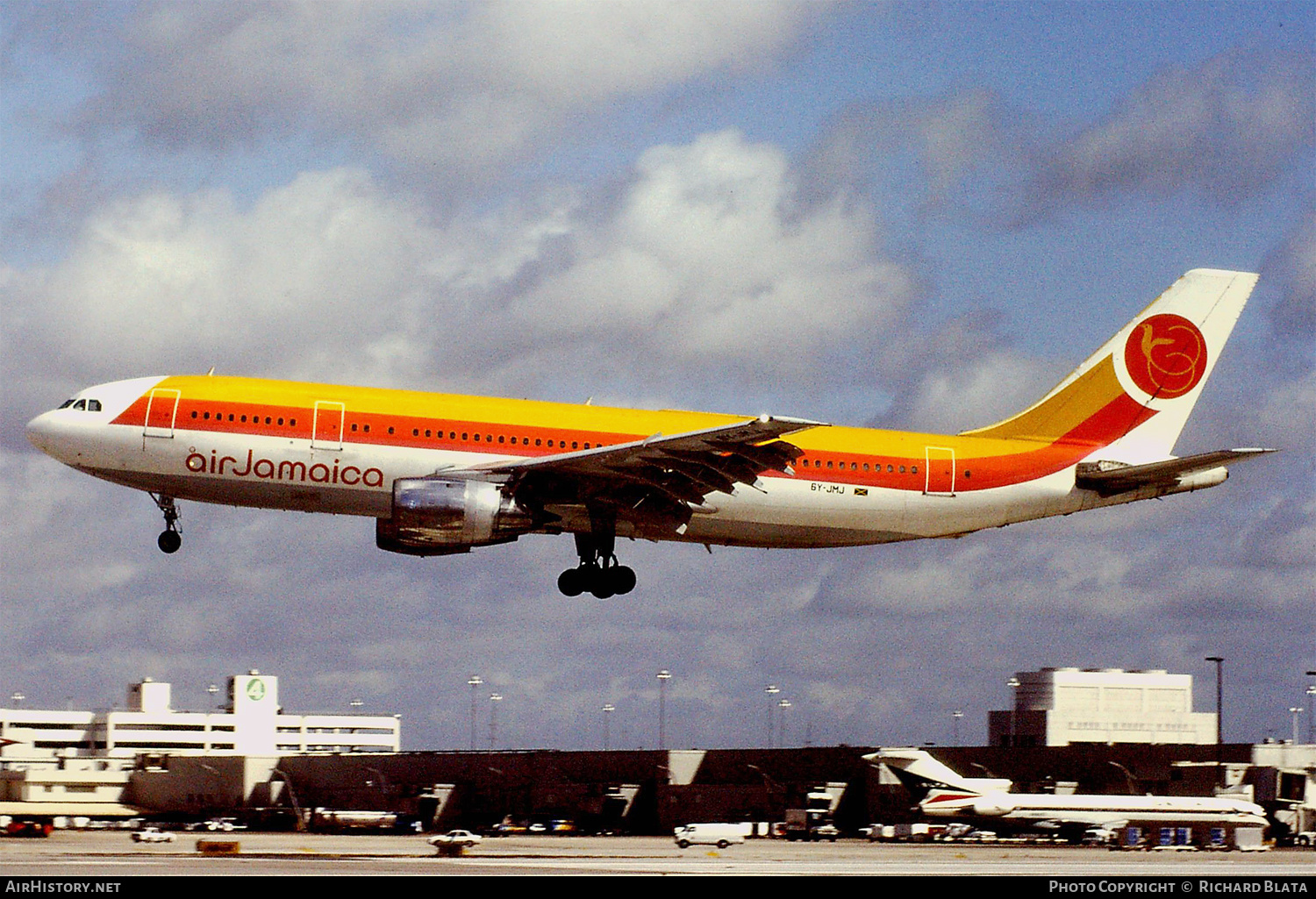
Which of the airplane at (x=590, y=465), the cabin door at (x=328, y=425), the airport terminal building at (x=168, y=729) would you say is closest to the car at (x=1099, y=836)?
the airplane at (x=590, y=465)

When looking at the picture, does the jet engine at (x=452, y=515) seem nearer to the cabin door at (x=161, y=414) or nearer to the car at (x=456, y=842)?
the cabin door at (x=161, y=414)

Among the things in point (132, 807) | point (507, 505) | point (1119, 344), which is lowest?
point (132, 807)

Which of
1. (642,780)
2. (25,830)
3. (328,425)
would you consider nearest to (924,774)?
(642,780)

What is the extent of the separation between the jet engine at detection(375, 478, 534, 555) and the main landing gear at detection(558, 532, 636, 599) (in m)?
4.30

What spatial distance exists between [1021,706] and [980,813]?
41.9 m

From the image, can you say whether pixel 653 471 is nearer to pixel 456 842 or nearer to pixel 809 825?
pixel 456 842

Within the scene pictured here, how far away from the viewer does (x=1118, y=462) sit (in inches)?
2071

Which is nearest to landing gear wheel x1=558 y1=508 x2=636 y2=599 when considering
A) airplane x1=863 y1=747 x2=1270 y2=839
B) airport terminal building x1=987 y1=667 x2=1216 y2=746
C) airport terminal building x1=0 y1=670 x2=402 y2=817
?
airplane x1=863 y1=747 x2=1270 y2=839

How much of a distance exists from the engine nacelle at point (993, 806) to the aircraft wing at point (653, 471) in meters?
23.0

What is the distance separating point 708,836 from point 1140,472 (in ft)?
62.3

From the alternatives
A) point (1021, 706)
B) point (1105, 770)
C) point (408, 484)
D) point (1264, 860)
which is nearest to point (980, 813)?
point (1105, 770)

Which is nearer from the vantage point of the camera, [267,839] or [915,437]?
[915,437]

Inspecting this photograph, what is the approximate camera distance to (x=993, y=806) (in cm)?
6675

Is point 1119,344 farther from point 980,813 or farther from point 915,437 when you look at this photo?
point 980,813
